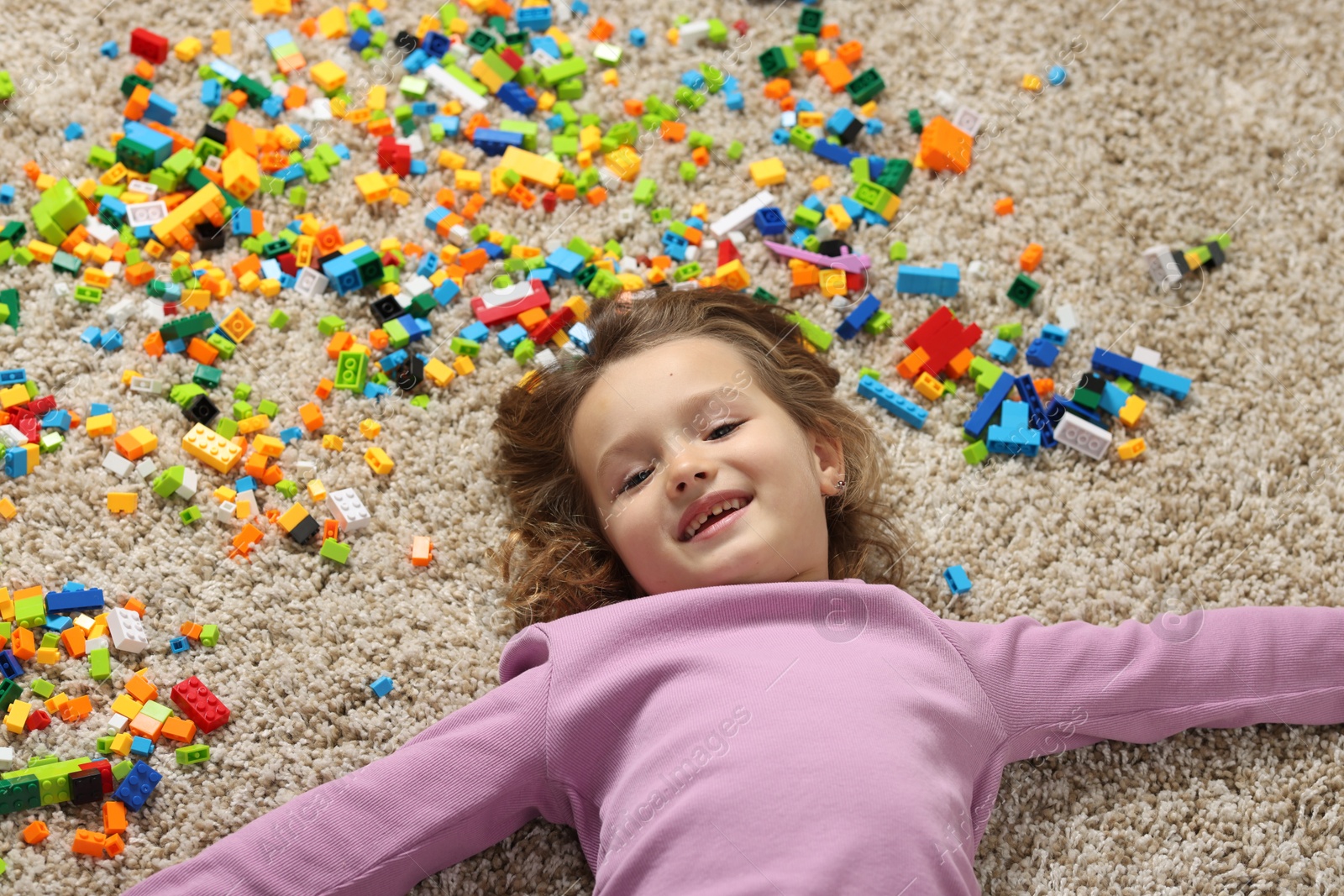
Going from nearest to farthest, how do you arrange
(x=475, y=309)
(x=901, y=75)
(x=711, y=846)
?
(x=711, y=846) → (x=475, y=309) → (x=901, y=75)

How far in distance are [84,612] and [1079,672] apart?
1.24 metres

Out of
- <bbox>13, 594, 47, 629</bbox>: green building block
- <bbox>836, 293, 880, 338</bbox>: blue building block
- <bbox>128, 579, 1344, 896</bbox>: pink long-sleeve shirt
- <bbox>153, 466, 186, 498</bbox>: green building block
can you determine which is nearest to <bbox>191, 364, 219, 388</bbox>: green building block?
<bbox>153, 466, 186, 498</bbox>: green building block

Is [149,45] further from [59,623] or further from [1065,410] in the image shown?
[1065,410]

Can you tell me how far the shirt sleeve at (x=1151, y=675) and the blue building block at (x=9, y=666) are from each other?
3.69 ft

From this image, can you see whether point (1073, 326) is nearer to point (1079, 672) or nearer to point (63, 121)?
point (1079, 672)

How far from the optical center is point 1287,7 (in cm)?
177

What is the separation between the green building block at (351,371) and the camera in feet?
4.77

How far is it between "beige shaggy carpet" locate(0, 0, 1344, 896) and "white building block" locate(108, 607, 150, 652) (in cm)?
3

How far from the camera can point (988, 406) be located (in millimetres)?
1466

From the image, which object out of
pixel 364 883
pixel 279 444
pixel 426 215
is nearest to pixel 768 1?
pixel 426 215

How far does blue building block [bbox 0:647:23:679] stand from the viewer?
1270mm

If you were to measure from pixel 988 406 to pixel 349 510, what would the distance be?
889 millimetres

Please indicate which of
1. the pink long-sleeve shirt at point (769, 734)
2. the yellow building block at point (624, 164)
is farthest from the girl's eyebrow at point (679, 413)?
the yellow building block at point (624, 164)

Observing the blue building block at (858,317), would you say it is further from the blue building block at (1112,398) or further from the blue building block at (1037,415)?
the blue building block at (1112,398)
